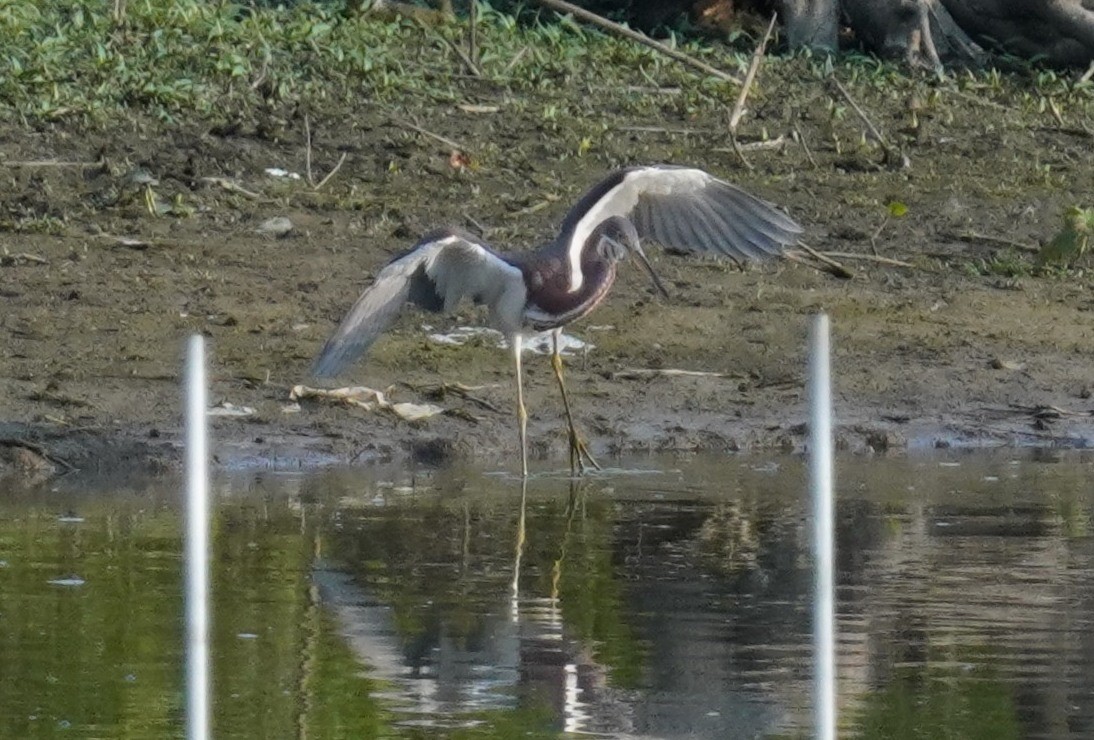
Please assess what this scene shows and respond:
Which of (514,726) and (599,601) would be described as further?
(599,601)

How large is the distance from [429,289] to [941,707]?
381cm

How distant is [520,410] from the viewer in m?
8.75

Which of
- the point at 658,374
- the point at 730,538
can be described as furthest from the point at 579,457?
the point at 730,538

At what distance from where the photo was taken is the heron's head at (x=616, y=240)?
9.01m

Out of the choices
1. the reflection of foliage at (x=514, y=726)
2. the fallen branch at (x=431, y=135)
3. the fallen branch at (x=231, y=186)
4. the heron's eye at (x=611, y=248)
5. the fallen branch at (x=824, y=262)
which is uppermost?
the fallen branch at (x=431, y=135)

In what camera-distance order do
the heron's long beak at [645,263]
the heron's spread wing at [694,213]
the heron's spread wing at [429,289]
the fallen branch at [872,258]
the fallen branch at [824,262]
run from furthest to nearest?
the fallen branch at [872,258]
the fallen branch at [824,262]
the heron's spread wing at [694,213]
the heron's long beak at [645,263]
the heron's spread wing at [429,289]

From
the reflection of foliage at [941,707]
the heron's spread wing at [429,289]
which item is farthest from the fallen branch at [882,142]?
the reflection of foliage at [941,707]

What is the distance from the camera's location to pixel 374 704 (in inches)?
198

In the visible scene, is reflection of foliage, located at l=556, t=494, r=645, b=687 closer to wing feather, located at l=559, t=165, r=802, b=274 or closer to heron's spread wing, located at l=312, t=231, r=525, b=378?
heron's spread wing, located at l=312, t=231, r=525, b=378

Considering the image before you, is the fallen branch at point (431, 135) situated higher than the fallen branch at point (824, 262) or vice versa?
the fallen branch at point (431, 135)

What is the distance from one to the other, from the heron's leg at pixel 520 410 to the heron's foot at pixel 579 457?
0.18 meters

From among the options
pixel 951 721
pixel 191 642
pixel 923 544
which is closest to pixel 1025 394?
pixel 923 544

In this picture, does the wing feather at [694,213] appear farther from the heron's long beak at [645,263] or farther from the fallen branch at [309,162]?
the fallen branch at [309,162]

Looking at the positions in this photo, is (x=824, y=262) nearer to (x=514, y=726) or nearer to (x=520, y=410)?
(x=520, y=410)
